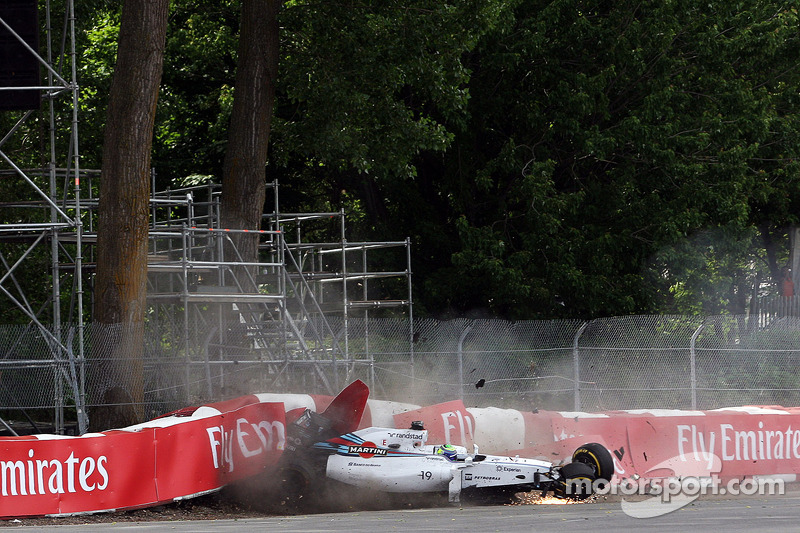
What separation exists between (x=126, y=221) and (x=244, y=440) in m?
5.06

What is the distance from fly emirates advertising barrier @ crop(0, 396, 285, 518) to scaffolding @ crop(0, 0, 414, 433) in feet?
10.6

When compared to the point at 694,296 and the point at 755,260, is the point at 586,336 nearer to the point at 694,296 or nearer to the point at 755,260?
the point at 694,296

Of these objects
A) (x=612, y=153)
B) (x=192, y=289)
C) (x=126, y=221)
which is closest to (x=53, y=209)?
(x=126, y=221)

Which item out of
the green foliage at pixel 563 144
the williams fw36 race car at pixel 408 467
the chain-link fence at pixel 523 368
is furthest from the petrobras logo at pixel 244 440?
the green foliage at pixel 563 144

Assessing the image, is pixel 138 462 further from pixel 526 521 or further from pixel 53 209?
pixel 53 209

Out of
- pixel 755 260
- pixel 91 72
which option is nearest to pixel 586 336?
pixel 91 72

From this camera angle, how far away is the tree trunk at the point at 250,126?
20469 mm

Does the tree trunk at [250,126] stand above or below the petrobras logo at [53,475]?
above

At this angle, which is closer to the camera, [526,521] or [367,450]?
[526,521]

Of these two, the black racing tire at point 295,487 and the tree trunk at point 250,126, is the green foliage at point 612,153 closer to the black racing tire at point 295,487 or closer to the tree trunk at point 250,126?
the tree trunk at point 250,126

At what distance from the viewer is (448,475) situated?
43.6 feet

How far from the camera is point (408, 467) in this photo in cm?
1345

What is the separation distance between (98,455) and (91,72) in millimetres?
19758

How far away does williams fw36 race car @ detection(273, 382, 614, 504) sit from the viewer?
13203mm
